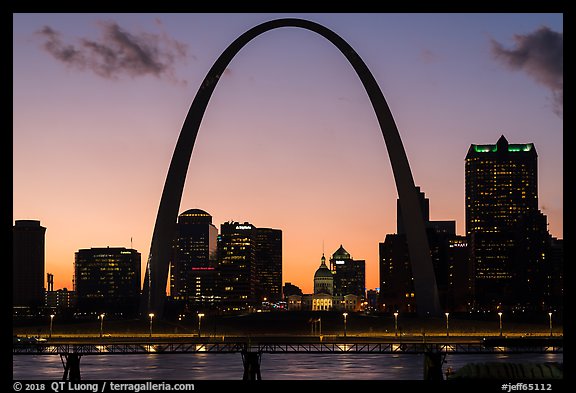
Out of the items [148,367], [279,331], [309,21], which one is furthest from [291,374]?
[279,331]

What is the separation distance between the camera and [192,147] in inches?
4461

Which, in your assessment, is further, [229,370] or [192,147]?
[192,147]

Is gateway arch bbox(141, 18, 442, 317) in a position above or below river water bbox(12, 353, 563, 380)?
above

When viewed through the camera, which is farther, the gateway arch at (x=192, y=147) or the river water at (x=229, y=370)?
the gateway arch at (x=192, y=147)

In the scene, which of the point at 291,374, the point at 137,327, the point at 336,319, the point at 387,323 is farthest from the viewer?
the point at 336,319

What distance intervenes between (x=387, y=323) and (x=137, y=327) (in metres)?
34.9

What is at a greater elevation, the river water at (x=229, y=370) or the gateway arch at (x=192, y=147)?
the gateway arch at (x=192, y=147)

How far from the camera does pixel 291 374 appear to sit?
91.0 metres

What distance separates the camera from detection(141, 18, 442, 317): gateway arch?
106 metres

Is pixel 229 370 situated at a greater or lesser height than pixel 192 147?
lesser

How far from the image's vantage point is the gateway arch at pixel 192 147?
10644 cm
